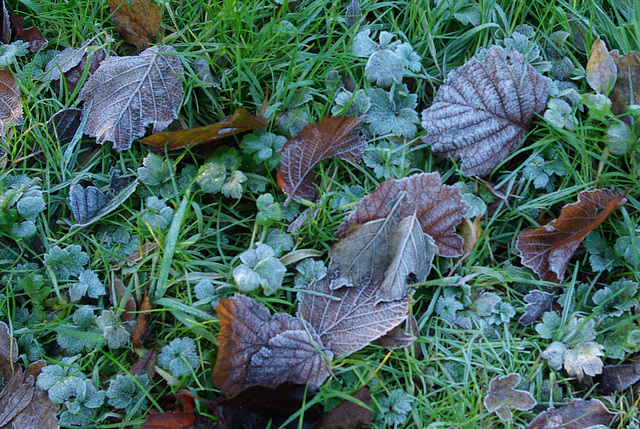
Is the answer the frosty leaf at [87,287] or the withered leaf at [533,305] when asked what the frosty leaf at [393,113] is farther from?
the frosty leaf at [87,287]

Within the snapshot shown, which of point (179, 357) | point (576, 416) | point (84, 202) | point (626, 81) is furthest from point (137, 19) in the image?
point (576, 416)

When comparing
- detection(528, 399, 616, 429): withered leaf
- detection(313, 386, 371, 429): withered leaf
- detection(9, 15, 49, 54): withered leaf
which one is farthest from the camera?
detection(9, 15, 49, 54): withered leaf

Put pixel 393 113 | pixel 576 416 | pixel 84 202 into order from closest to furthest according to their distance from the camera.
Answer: pixel 576 416
pixel 84 202
pixel 393 113

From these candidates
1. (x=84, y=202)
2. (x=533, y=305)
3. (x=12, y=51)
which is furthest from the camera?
(x=12, y=51)

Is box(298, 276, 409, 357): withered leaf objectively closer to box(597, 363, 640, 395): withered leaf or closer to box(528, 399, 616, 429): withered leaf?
box(528, 399, 616, 429): withered leaf

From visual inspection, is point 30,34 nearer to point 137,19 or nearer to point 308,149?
point 137,19

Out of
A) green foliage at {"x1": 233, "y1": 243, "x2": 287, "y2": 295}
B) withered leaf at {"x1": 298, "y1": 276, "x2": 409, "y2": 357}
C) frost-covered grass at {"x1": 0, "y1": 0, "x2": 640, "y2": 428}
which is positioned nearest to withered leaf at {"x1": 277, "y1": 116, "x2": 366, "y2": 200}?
frost-covered grass at {"x1": 0, "y1": 0, "x2": 640, "y2": 428}

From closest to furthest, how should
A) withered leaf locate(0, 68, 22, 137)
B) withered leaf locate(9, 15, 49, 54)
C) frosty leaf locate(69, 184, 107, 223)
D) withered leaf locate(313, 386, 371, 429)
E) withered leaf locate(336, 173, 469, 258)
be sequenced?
1. withered leaf locate(313, 386, 371, 429)
2. withered leaf locate(336, 173, 469, 258)
3. frosty leaf locate(69, 184, 107, 223)
4. withered leaf locate(0, 68, 22, 137)
5. withered leaf locate(9, 15, 49, 54)

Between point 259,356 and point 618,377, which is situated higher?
point 259,356
